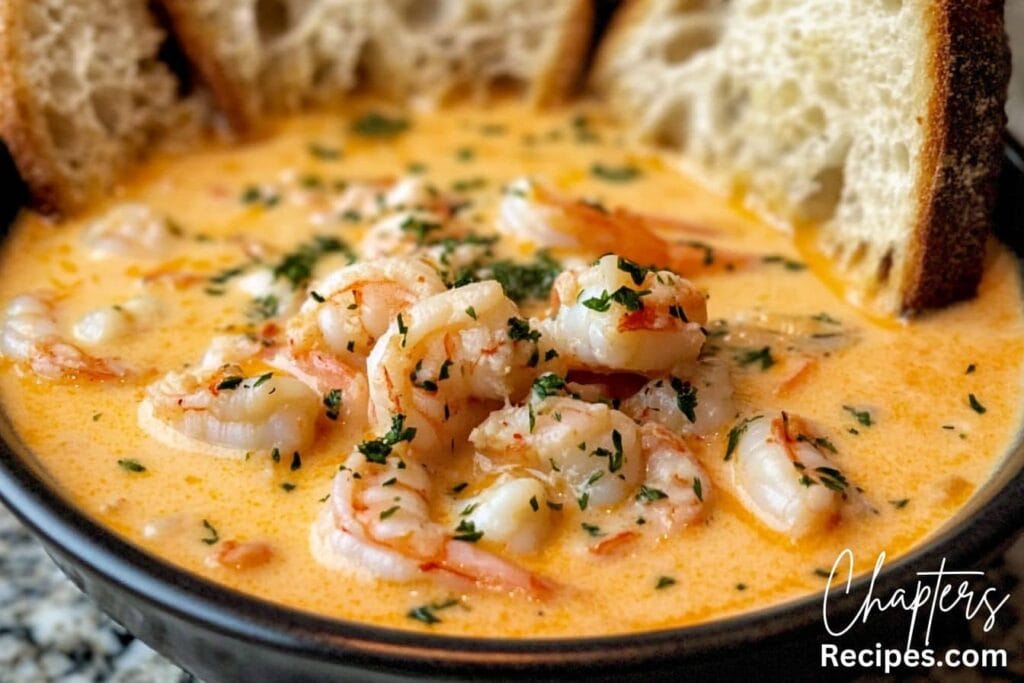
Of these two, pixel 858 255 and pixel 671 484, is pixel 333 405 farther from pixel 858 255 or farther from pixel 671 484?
pixel 858 255

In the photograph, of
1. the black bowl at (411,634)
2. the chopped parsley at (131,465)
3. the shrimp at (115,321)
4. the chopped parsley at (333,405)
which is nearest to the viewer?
the black bowl at (411,634)

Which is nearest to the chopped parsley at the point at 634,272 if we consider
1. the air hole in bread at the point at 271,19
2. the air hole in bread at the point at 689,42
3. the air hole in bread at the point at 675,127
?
the air hole in bread at the point at 675,127

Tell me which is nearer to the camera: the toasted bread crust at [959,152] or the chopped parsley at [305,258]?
the toasted bread crust at [959,152]

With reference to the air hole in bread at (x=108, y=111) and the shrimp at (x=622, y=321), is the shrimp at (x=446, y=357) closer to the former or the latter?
the shrimp at (x=622, y=321)

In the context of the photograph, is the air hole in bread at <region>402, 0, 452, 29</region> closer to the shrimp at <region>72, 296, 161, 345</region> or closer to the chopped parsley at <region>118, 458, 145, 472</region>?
the shrimp at <region>72, 296, 161, 345</region>

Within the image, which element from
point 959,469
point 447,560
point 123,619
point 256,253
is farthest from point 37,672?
point 959,469

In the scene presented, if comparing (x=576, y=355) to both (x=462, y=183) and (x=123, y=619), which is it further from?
(x=462, y=183)

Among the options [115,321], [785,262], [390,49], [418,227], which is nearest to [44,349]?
[115,321]

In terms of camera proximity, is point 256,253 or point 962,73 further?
point 256,253
